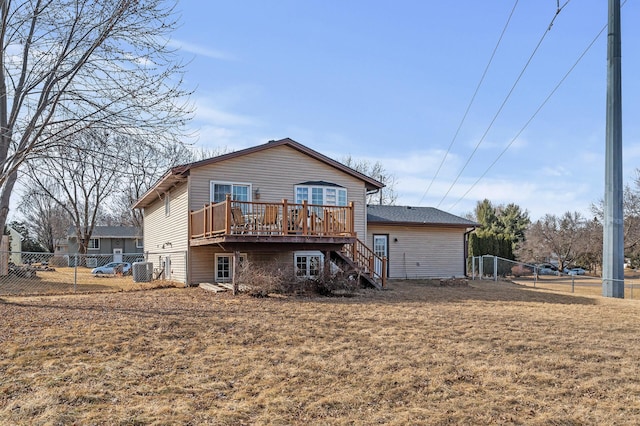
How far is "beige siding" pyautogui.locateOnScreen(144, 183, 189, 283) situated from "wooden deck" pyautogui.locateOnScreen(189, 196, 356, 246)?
197 cm

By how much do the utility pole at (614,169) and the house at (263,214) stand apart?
7.88m

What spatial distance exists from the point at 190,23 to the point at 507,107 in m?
14.9

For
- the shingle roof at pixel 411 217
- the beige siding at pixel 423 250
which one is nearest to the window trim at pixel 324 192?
the shingle roof at pixel 411 217

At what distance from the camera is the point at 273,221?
13258 mm

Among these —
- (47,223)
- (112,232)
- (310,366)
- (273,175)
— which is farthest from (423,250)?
(47,223)

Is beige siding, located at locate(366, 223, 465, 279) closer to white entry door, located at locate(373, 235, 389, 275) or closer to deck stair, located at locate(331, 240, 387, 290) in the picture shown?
white entry door, located at locate(373, 235, 389, 275)

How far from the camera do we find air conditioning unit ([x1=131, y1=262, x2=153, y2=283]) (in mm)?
19297

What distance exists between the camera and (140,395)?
16.5 ft

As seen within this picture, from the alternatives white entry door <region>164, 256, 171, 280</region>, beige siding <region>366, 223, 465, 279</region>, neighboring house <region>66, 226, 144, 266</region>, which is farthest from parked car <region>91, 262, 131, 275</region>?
beige siding <region>366, 223, 465, 279</region>

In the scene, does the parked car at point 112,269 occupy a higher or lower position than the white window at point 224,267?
lower

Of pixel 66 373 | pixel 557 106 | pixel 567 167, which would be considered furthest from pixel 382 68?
pixel 567 167

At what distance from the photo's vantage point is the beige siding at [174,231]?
16.4m

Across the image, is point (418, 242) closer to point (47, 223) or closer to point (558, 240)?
point (558, 240)

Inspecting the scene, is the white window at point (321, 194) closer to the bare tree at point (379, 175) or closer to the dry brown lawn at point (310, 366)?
the dry brown lawn at point (310, 366)
